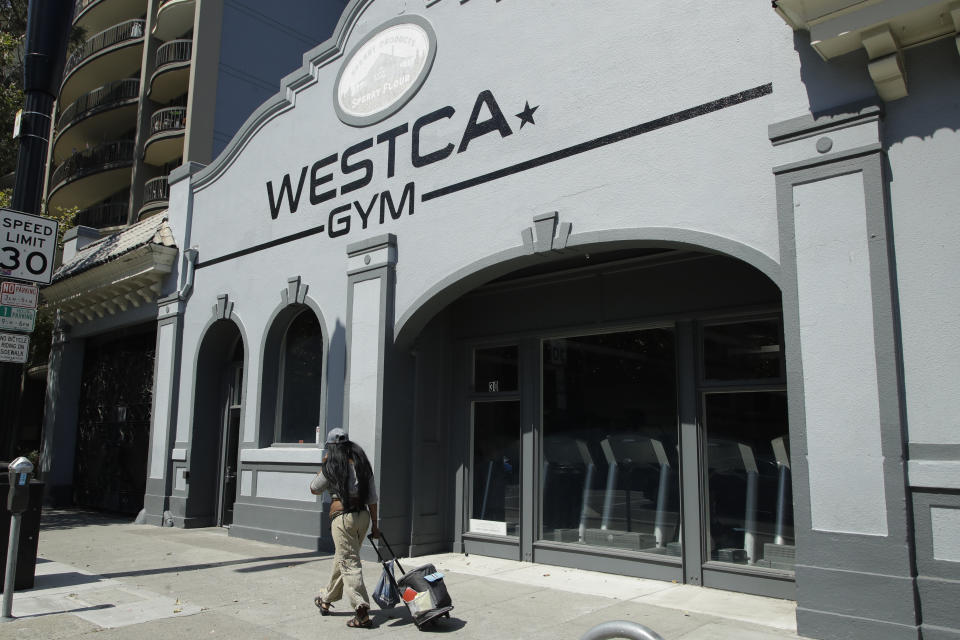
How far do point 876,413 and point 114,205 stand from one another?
30718mm

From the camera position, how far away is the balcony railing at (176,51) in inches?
1048

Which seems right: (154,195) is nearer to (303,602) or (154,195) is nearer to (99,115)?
(99,115)

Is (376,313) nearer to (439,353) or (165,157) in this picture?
(439,353)

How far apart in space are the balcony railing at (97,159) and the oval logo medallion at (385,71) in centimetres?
2036

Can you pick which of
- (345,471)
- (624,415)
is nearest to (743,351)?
(624,415)

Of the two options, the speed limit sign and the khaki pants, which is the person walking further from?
the speed limit sign

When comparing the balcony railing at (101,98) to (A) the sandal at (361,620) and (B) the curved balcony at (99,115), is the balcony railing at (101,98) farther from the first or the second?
(A) the sandal at (361,620)

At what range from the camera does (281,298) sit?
1222 cm

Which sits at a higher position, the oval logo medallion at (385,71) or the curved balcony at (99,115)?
the curved balcony at (99,115)

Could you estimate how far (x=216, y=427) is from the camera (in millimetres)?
14023

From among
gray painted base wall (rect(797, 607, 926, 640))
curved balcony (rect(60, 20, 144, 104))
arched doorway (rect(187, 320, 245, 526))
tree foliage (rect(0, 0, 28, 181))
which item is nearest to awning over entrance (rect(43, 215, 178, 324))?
arched doorway (rect(187, 320, 245, 526))

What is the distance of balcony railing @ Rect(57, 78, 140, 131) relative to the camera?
2942 centimetres

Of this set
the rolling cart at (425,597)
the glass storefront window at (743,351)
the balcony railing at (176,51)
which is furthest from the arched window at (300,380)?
the balcony railing at (176,51)

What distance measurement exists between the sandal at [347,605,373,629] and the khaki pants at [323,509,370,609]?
16 cm
